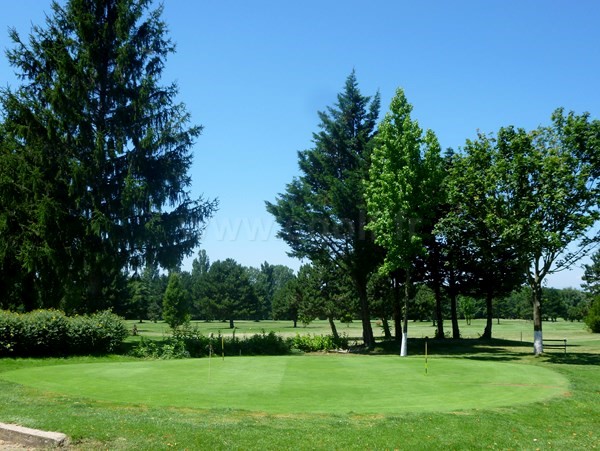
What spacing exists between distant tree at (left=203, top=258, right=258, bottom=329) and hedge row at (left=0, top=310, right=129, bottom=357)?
72.0 m

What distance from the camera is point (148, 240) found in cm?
3225

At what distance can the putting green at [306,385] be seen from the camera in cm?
1255

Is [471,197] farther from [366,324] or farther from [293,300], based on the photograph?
[293,300]

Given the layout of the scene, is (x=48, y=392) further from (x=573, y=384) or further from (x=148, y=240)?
(x=148, y=240)

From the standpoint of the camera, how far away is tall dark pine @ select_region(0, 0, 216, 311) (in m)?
30.1

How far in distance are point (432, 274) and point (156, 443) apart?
127 feet

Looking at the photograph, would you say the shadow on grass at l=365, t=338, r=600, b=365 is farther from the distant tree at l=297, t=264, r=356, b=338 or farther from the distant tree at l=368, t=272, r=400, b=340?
the distant tree at l=297, t=264, r=356, b=338

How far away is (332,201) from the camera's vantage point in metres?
37.7

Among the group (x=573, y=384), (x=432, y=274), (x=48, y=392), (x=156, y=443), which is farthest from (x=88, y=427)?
(x=432, y=274)

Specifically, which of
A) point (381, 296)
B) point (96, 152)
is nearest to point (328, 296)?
point (381, 296)

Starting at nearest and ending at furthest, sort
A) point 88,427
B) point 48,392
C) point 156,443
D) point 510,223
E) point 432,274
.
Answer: point 156,443 → point 88,427 → point 48,392 → point 510,223 → point 432,274

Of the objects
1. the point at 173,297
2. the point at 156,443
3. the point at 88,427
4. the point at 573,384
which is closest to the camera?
the point at 156,443

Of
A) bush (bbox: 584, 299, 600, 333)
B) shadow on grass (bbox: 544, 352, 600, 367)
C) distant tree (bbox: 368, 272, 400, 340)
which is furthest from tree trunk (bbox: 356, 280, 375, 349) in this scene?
bush (bbox: 584, 299, 600, 333)

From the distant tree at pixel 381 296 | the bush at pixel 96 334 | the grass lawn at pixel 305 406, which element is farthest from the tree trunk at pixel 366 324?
the grass lawn at pixel 305 406
